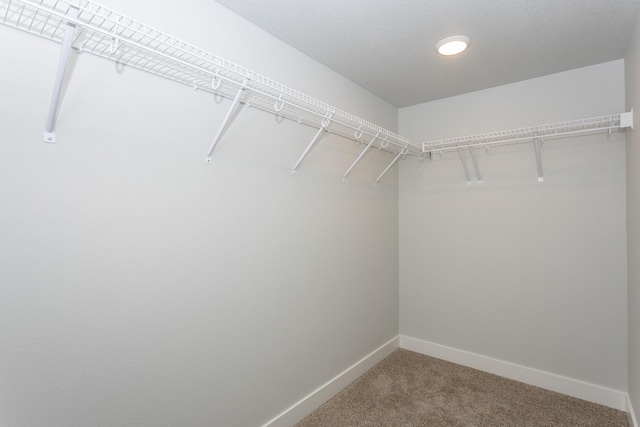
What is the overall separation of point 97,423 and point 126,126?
3.75 feet

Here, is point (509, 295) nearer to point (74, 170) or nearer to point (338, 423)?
point (338, 423)

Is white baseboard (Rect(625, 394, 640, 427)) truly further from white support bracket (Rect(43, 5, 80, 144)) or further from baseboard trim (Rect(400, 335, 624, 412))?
white support bracket (Rect(43, 5, 80, 144))

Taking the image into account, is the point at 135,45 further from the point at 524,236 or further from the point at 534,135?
the point at 524,236

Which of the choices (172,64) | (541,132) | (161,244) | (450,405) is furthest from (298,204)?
(541,132)

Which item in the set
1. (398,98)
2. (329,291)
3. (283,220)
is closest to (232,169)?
(283,220)

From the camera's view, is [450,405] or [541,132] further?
[541,132]

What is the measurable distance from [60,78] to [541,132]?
277 centimetres

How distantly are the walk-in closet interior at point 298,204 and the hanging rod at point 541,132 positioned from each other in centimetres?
3

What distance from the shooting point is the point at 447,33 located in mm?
1828

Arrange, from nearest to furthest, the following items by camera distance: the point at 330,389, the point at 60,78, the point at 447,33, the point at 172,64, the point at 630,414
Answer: the point at 60,78, the point at 172,64, the point at 447,33, the point at 630,414, the point at 330,389

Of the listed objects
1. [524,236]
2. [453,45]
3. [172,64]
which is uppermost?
[453,45]

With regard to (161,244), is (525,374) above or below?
below

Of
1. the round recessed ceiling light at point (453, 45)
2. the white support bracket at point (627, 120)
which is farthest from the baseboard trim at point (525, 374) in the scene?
the round recessed ceiling light at point (453, 45)

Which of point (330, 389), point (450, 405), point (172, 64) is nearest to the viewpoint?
point (172, 64)
